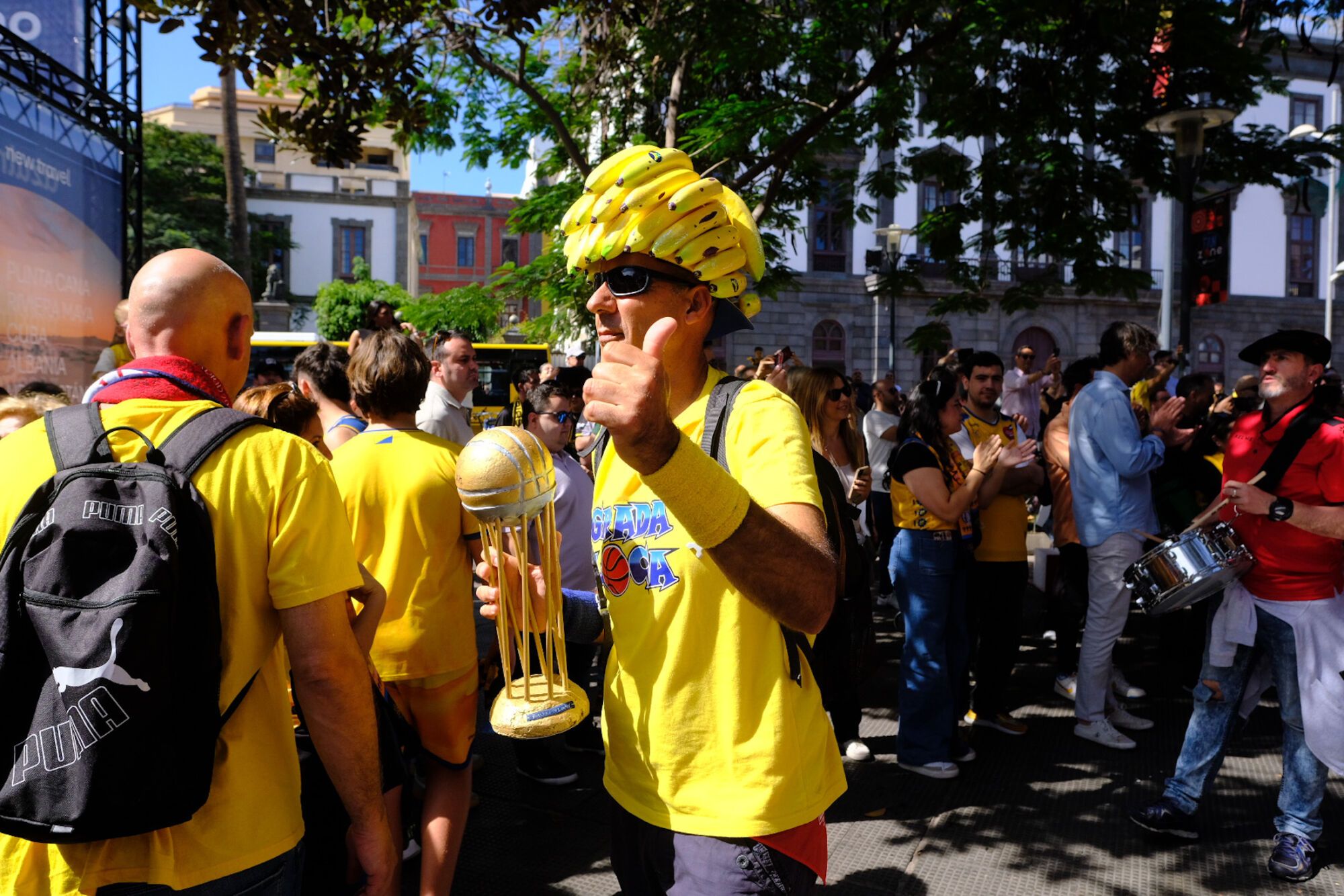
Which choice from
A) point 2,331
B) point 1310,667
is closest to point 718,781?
point 1310,667

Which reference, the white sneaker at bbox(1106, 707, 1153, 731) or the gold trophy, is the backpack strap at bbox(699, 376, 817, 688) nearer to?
the gold trophy

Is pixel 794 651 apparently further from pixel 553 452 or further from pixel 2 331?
pixel 2 331

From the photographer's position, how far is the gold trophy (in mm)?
1750

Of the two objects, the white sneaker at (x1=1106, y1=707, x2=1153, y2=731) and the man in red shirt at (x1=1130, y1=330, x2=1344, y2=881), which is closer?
the man in red shirt at (x1=1130, y1=330, x2=1344, y2=881)

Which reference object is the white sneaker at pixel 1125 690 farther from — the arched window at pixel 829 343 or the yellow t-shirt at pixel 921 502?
the arched window at pixel 829 343

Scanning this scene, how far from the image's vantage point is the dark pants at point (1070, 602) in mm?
5789

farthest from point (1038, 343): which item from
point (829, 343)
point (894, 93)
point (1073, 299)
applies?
point (894, 93)

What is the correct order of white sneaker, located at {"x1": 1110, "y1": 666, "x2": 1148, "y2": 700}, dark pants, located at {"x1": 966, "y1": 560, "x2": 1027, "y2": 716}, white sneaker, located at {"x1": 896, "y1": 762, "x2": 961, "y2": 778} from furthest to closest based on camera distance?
white sneaker, located at {"x1": 1110, "y1": 666, "x2": 1148, "y2": 700} → dark pants, located at {"x1": 966, "y1": 560, "x2": 1027, "y2": 716} → white sneaker, located at {"x1": 896, "y1": 762, "x2": 961, "y2": 778}

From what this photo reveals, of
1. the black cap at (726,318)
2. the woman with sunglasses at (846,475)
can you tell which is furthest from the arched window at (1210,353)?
the black cap at (726,318)

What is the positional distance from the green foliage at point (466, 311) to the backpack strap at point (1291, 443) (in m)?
7.29

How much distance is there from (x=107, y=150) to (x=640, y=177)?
11497mm

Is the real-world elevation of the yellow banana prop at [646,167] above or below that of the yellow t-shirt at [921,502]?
above

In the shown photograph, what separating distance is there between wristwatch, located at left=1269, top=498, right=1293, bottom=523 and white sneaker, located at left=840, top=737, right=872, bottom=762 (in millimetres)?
2239

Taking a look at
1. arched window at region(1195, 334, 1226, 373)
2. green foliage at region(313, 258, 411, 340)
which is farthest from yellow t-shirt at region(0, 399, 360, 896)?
green foliage at region(313, 258, 411, 340)
